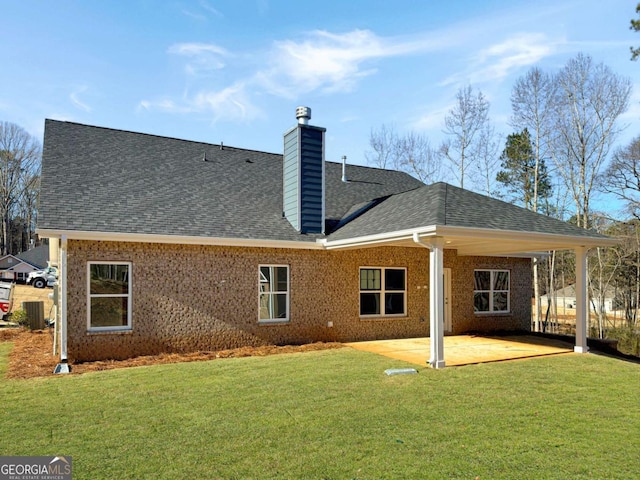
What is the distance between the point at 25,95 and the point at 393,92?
551 inches

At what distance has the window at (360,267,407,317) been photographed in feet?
41.9

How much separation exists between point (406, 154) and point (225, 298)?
75.4ft

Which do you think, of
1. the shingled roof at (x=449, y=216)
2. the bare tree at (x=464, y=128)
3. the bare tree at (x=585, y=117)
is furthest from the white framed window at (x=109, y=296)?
the bare tree at (x=464, y=128)

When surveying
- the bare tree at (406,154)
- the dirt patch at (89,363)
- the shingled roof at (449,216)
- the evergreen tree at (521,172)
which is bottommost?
the dirt patch at (89,363)

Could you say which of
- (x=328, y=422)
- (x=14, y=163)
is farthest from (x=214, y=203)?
(x=14, y=163)

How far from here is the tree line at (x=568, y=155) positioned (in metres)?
21.9

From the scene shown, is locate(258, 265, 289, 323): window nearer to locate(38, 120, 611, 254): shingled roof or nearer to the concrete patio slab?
locate(38, 120, 611, 254): shingled roof

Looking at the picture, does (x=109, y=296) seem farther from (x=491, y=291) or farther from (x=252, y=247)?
(x=491, y=291)

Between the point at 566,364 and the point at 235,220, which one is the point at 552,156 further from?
the point at 235,220

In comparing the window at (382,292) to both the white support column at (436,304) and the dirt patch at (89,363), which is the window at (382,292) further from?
the white support column at (436,304)

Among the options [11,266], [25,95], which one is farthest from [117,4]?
[11,266]

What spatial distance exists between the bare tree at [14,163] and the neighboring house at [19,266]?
489 cm

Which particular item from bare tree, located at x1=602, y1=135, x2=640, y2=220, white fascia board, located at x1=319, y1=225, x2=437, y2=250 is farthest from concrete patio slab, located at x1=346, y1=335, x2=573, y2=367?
bare tree, located at x1=602, y1=135, x2=640, y2=220

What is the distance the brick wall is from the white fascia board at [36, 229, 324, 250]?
18 cm
